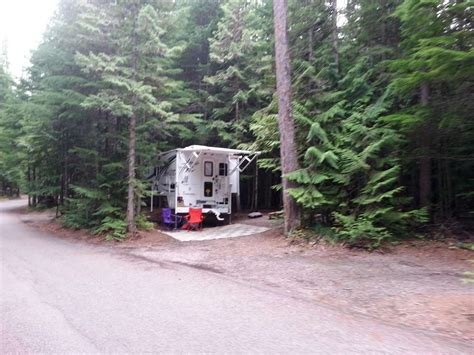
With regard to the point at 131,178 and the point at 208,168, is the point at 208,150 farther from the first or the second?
the point at 131,178

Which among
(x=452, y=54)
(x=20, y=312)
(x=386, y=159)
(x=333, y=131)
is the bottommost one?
(x=20, y=312)

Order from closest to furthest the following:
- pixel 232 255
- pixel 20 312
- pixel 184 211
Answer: pixel 20 312 < pixel 232 255 < pixel 184 211

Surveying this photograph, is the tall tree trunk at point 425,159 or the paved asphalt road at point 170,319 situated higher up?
the tall tree trunk at point 425,159

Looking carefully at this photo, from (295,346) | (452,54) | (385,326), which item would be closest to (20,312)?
(295,346)

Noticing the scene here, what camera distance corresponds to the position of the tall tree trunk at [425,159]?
979 cm

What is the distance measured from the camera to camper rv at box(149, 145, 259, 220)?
52.0ft

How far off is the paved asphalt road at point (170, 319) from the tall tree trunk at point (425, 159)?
6.08 m

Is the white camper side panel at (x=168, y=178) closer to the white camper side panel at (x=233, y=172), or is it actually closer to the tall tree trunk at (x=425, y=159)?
the white camper side panel at (x=233, y=172)

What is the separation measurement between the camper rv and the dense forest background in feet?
4.83

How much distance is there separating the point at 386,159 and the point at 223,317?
6886 mm

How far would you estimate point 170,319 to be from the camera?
508cm

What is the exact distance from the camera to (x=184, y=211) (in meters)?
15.9

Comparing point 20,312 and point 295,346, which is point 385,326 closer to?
point 295,346

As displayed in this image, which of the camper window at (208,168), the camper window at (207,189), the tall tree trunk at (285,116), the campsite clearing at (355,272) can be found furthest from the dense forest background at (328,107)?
the camper window at (207,189)
